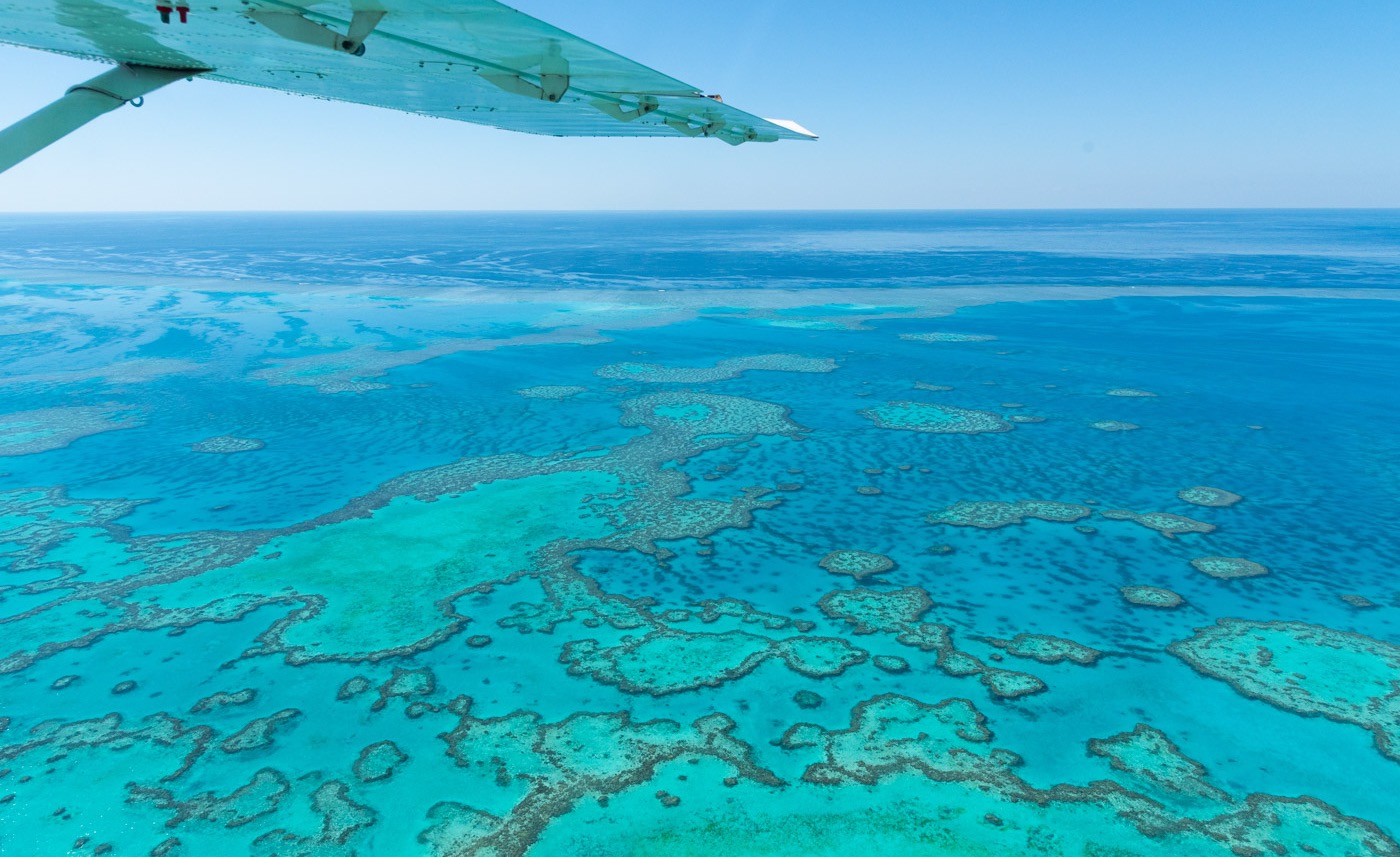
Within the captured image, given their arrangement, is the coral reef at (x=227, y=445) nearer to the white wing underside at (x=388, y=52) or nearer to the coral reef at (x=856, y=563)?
the coral reef at (x=856, y=563)

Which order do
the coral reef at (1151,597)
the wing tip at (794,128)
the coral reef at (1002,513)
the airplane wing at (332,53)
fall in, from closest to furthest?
the airplane wing at (332,53), the wing tip at (794,128), the coral reef at (1151,597), the coral reef at (1002,513)

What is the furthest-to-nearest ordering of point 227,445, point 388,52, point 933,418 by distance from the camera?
point 933,418, point 227,445, point 388,52

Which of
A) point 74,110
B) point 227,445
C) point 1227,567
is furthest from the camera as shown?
point 227,445

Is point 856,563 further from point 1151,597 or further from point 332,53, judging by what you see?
point 332,53

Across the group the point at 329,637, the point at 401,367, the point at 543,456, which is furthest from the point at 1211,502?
the point at 401,367

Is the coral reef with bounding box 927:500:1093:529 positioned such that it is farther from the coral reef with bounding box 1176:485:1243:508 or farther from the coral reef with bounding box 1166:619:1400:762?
the coral reef with bounding box 1166:619:1400:762

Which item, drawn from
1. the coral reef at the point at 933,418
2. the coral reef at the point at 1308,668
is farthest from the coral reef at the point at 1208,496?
the coral reef at the point at 933,418

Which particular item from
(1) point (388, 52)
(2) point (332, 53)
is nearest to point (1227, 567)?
(1) point (388, 52)

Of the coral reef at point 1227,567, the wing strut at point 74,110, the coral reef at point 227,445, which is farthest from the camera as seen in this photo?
the coral reef at point 227,445
